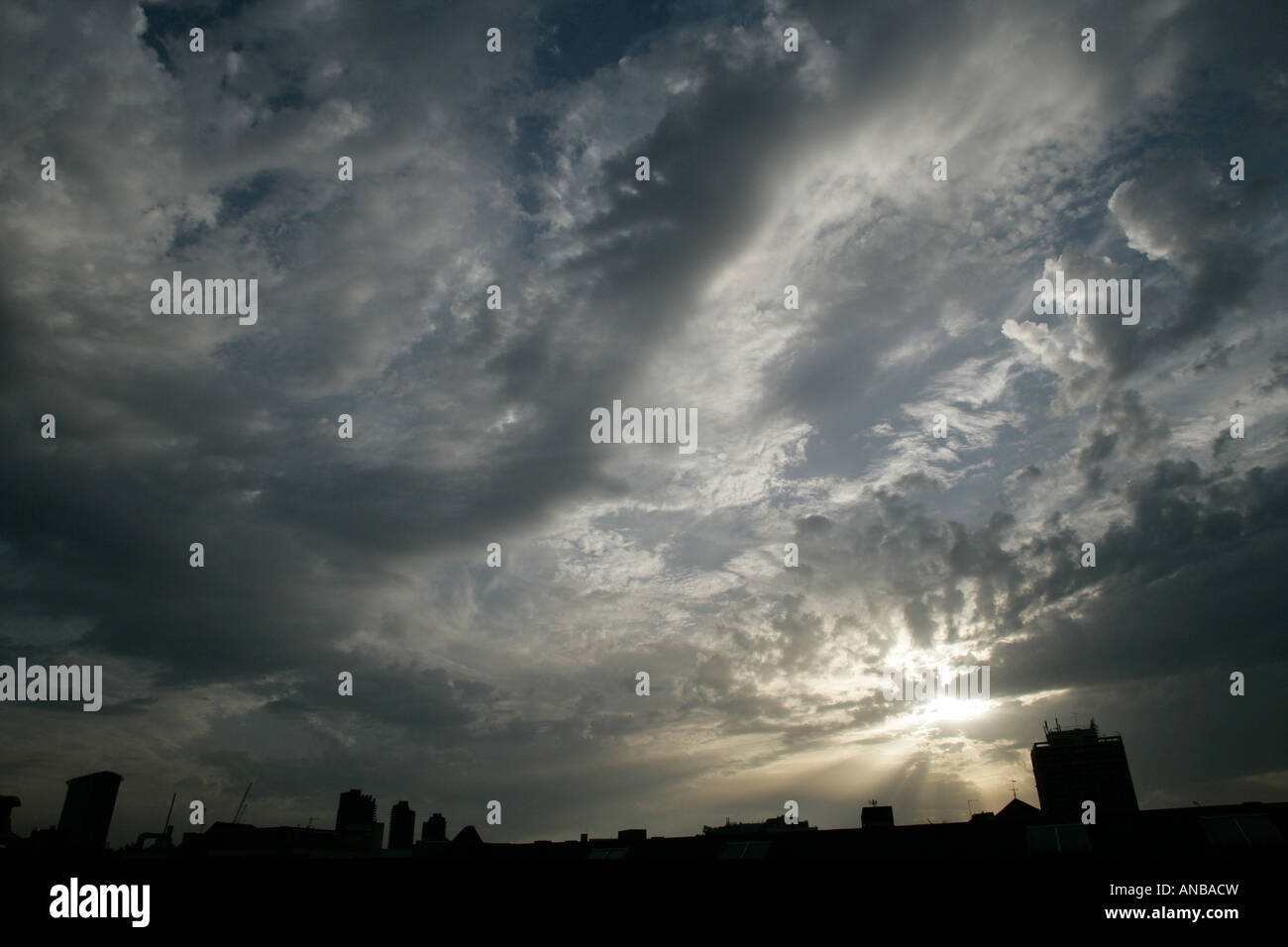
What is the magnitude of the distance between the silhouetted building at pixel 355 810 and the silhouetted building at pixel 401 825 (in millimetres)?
2532

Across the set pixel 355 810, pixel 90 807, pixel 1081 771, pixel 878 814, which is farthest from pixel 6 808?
pixel 1081 771

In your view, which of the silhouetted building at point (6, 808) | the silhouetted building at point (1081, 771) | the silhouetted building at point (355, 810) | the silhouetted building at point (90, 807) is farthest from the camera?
the silhouetted building at point (1081, 771)

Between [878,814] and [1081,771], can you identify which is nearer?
[878,814]

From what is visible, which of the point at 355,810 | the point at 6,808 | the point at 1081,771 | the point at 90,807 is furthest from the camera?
the point at 1081,771

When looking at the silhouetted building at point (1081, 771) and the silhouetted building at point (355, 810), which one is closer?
the silhouetted building at point (355, 810)

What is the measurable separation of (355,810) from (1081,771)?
149 m

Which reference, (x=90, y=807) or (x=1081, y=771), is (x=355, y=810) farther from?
(x=1081, y=771)

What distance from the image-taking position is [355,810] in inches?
2459

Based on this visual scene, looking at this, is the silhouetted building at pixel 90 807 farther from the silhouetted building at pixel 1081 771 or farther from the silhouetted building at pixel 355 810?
the silhouetted building at pixel 1081 771

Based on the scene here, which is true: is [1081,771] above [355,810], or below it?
below

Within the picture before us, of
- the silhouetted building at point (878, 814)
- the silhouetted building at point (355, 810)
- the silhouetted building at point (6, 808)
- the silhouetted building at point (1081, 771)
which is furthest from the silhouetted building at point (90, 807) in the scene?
the silhouetted building at point (1081, 771)

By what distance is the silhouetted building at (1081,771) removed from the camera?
137625 mm
